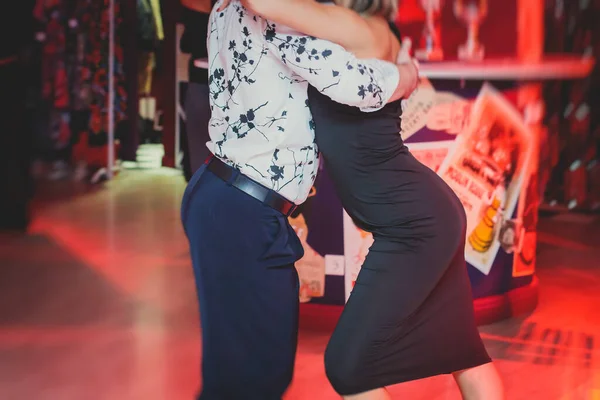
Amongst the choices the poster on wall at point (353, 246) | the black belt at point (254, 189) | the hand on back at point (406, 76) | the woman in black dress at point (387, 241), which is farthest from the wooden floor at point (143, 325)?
the hand on back at point (406, 76)

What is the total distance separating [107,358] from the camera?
2.68m

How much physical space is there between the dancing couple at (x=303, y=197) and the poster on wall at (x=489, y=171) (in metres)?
1.40

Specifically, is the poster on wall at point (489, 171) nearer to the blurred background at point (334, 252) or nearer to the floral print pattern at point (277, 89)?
the blurred background at point (334, 252)

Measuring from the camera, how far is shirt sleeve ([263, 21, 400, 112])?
1.38 metres

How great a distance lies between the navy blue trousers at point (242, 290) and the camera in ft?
4.82

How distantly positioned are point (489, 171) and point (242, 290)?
5.96 ft

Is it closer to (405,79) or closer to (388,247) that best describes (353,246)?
(388,247)

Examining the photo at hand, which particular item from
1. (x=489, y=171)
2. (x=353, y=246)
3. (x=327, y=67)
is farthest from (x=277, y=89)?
(x=489, y=171)

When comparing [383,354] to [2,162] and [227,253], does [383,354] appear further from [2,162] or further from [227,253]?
[2,162]

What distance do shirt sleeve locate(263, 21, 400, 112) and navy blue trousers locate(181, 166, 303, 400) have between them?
0.27 metres

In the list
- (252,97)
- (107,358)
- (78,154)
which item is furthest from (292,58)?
(78,154)

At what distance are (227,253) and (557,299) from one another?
2.54 meters

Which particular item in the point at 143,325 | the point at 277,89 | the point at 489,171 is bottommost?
the point at 143,325

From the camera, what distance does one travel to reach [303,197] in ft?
5.01
